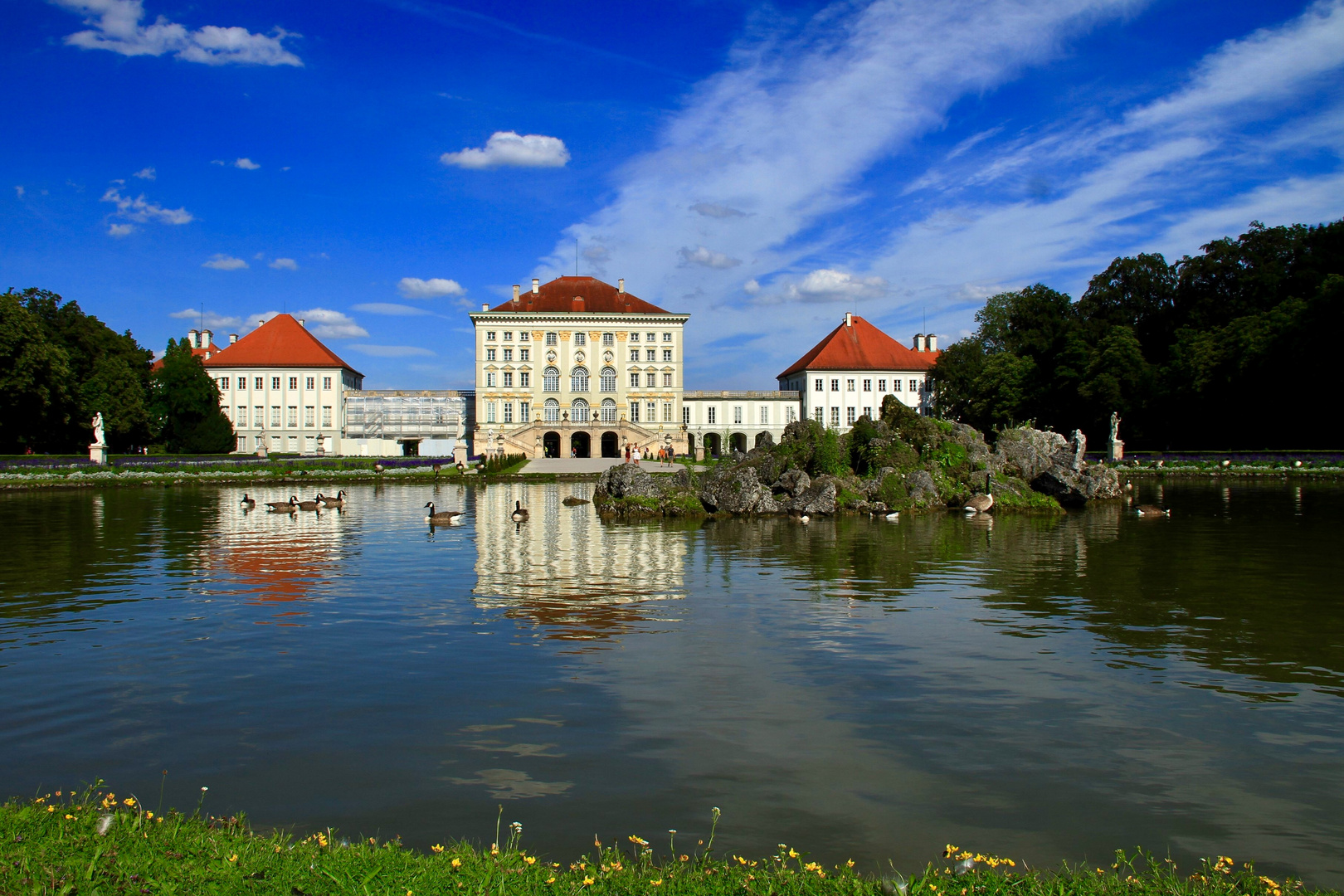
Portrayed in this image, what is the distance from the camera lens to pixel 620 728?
21.6 feet

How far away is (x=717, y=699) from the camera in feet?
24.1

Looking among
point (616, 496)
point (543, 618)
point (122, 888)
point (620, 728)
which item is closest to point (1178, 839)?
point (620, 728)

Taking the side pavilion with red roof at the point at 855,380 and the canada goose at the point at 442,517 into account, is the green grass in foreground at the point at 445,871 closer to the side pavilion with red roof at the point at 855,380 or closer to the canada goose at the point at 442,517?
the canada goose at the point at 442,517

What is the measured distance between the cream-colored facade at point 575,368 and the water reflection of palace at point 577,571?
5942 cm

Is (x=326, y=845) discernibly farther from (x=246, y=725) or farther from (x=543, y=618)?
(x=543, y=618)

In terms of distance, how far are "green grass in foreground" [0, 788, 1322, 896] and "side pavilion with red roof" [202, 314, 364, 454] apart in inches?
3423

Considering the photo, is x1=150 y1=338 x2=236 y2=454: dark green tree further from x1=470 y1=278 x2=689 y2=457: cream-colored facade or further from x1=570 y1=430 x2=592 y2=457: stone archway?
x1=570 y1=430 x2=592 y2=457: stone archway

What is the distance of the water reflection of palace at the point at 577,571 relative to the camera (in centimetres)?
1085

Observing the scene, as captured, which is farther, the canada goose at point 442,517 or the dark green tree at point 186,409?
the dark green tree at point 186,409

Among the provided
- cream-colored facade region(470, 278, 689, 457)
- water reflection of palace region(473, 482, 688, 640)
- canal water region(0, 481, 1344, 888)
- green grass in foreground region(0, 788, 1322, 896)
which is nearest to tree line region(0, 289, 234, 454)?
cream-colored facade region(470, 278, 689, 457)

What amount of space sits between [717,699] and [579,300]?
79.9 meters

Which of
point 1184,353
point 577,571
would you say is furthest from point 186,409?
point 1184,353

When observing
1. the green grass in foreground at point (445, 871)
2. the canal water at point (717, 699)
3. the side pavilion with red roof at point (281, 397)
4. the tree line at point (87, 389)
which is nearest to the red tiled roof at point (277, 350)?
the side pavilion with red roof at point (281, 397)

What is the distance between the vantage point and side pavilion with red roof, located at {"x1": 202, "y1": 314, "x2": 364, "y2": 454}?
86312 millimetres
